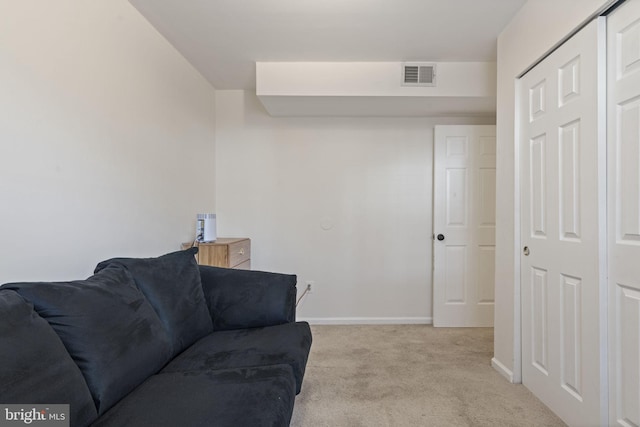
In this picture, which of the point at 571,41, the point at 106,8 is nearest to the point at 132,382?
the point at 106,8

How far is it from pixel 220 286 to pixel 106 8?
1.68 metres

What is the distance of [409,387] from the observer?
7.50 ft

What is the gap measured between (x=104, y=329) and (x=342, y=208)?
8.94 ft

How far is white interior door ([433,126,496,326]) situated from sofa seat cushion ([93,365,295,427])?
2.55 meters

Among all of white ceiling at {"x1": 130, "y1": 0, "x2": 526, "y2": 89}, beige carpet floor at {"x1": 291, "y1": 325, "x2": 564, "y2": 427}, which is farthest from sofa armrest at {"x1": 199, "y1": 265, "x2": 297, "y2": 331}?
white ceiling at {"x1": 130, "y1": 0, "x2": 526, "y2": 89}

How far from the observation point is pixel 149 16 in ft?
7.83

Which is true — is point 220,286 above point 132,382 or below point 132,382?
above

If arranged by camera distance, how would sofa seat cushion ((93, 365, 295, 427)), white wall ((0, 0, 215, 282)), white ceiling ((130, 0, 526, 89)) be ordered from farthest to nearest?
white ceiling ((130, 0, 526, 89)), white wall ((0, 0, 215, 282)), sofa seat cushion ((93, 365, 295, 427))

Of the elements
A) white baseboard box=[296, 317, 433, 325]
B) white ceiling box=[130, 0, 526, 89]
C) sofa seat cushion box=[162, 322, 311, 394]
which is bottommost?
white baseboard box=[296, 317, 433, 325]

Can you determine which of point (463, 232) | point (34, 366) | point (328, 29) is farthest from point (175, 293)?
point (463, 232)

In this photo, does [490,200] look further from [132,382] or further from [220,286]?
[132,382]

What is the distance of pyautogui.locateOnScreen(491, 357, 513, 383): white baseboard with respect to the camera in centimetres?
236

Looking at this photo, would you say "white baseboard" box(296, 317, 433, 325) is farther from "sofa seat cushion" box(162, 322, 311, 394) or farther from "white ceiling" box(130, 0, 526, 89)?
"white ceiling" box(130, 0, 526, 89)

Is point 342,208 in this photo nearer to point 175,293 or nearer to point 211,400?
point 175,293
